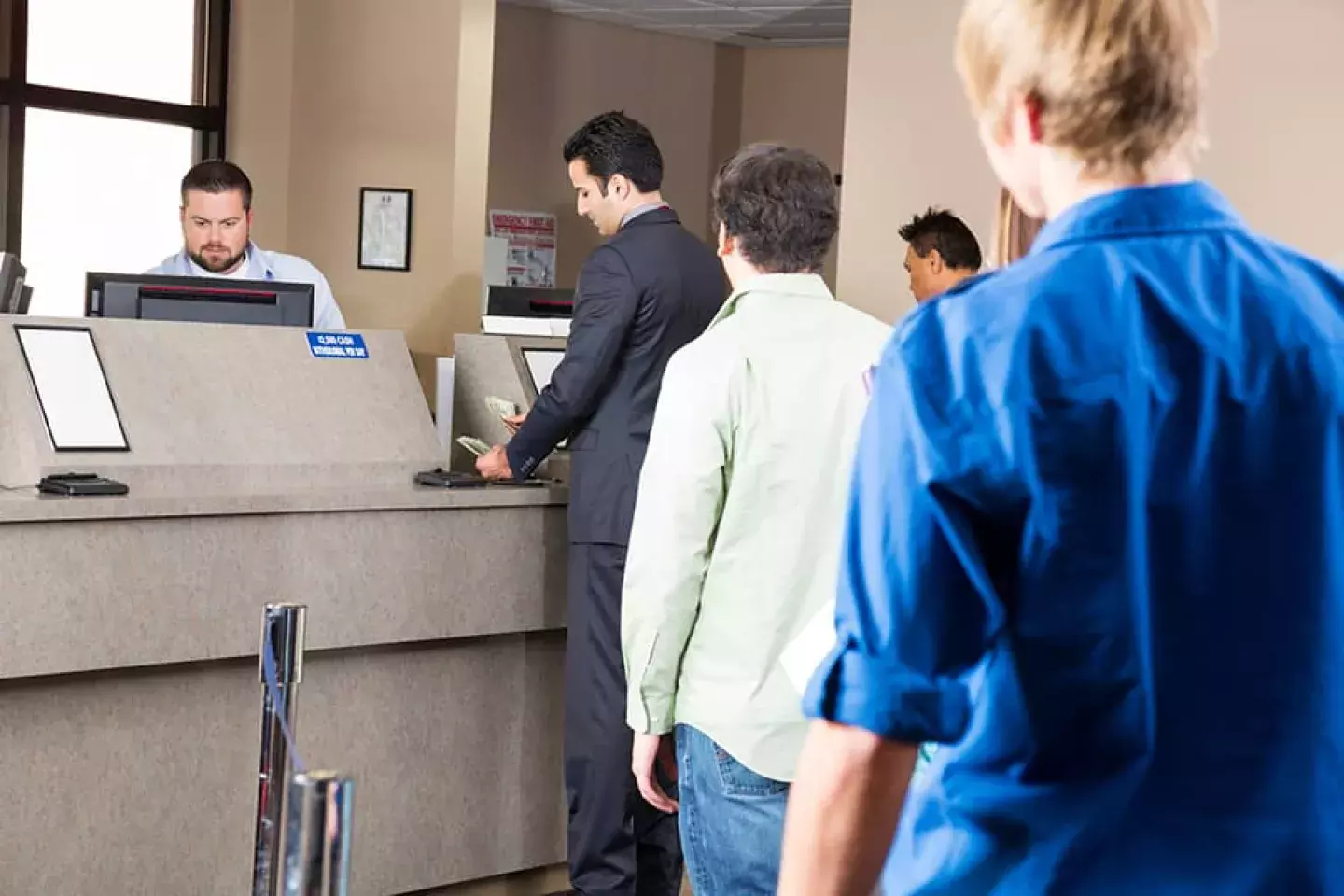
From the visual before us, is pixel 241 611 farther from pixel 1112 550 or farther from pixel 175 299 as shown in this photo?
pixel 1112 550

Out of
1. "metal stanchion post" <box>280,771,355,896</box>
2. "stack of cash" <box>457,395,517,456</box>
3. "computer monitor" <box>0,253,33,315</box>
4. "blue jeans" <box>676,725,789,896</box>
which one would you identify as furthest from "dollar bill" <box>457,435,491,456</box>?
"metal stanchion post" <box>280,771,355,896</box>

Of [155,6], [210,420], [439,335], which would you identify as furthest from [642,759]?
[155,6]

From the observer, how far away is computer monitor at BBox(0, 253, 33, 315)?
11.8 ft

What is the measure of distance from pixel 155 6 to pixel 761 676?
6063 mm

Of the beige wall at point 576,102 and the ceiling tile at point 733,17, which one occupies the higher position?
the ceiling tile at point 733,17

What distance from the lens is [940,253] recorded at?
15.6 feet

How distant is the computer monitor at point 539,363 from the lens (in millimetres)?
3994

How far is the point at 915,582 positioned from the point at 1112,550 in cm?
11

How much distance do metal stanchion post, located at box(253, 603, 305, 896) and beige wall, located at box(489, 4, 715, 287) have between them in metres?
7.00

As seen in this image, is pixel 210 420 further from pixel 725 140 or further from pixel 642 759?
pixel 725 140

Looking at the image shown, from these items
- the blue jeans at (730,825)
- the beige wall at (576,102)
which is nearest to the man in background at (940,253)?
the blue jeans at (730,825)

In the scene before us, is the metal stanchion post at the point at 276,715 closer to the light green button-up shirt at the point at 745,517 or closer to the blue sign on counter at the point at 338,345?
the light green button-up shirt at the point at 745,517

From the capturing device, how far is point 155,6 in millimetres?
7355

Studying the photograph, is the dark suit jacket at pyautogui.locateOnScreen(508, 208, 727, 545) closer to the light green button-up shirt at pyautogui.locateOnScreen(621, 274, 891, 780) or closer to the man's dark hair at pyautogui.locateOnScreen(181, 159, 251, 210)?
the light green button-up shirt at pyautogui.locateOnScreen(621, 274, 891, 780)
